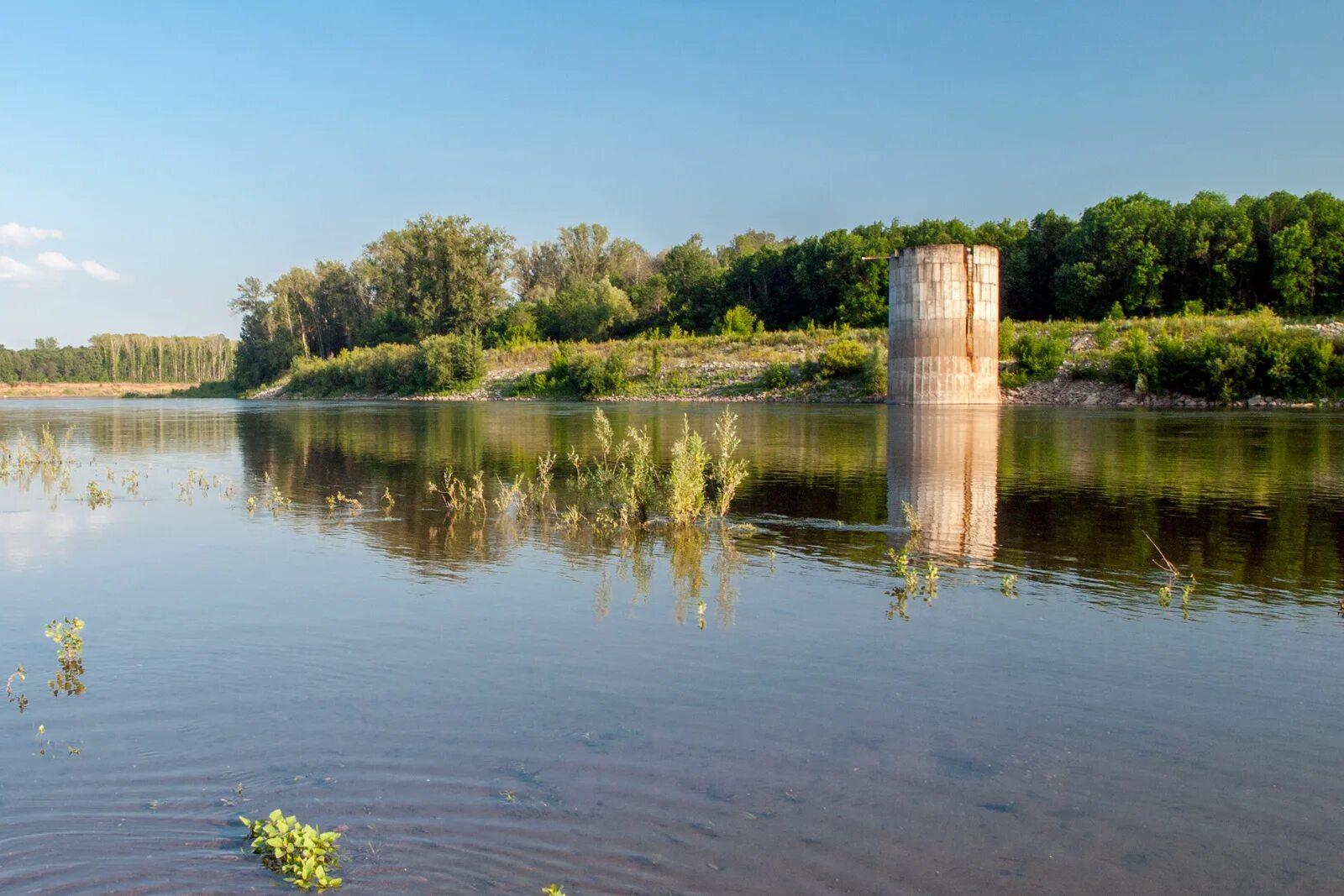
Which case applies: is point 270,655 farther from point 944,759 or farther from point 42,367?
point 42,367

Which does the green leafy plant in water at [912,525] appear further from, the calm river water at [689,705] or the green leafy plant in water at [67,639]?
the green leafy plant in water at [67,639]

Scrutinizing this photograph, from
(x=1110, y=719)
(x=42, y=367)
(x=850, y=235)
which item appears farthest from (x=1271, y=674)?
(x=42, y=367)

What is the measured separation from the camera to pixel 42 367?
162 meters

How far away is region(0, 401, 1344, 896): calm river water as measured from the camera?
4715 millimetres

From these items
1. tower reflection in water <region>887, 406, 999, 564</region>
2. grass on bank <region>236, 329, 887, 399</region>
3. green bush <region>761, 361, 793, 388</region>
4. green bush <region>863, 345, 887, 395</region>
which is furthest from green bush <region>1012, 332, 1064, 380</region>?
tower reflection in water <region>887, 406, 999, 564</region>

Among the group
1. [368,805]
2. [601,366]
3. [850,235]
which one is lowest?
[368,805]

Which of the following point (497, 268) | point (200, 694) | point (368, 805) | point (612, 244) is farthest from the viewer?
point (612, 244)

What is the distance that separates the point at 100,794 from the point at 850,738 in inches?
158

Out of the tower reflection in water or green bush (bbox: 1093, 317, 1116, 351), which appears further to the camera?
green bush (bbox: 1093, 317, 1116, 351)

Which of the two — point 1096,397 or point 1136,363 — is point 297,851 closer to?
point 1096,397

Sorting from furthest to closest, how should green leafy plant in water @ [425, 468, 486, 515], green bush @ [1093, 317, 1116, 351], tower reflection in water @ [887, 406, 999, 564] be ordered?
green bush @ [1093, 317, 1116, 351] → green leafy plant in water @ [425, 468, 486, 515] → tower reflection in water @ [887, 406, 999, 564]

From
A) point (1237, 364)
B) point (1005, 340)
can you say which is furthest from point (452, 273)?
point (1237, 364)

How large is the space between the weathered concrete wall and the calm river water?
3737cm

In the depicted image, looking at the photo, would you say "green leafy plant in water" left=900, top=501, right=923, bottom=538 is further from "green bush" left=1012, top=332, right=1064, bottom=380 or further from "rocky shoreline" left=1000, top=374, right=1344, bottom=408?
"green bush" left=1012, top=332, right=1064, bottom=380
